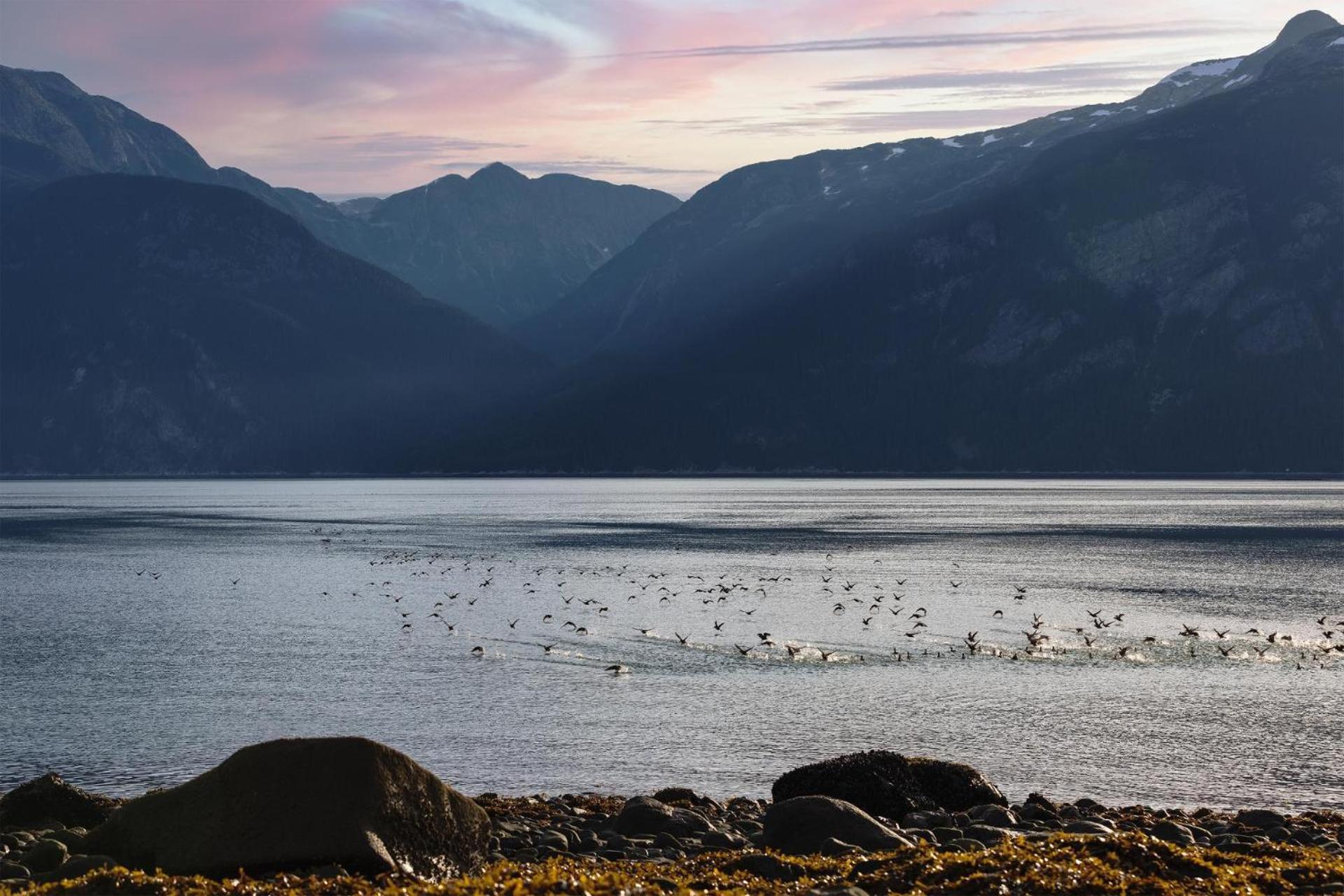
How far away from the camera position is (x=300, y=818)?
22.6m

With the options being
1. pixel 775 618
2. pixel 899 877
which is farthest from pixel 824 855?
pixel 775 618

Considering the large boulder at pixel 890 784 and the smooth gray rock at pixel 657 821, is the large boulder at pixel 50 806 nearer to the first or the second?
the smooth gray rock at pixel 657 821

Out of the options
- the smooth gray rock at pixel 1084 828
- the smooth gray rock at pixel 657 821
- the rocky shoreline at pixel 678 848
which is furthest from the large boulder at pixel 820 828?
the smooth gray rock at pixel 1084 828

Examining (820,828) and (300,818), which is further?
(820,828)

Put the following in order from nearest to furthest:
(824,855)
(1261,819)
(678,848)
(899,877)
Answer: (899,877), (824,855), (678,848), (1261,819)

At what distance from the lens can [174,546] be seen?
151 meters

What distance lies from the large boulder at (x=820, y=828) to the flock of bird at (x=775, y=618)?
31.7 m

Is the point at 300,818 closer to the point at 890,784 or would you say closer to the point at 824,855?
the point at 824,855

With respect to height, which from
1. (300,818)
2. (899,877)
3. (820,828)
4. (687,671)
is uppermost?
(300,818)

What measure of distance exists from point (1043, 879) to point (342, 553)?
123 m

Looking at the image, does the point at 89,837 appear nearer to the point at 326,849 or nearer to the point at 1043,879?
the point at 326,849

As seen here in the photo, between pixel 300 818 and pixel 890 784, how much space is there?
15.4m

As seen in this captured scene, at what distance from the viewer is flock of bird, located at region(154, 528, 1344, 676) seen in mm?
65625

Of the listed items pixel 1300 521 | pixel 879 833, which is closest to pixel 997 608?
pixel 879 833
